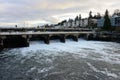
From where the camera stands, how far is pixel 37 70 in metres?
28.3

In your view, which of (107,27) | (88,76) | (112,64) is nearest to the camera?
(88,76)

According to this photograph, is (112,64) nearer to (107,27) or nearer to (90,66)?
(90,66)

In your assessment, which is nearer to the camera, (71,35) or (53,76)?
(53,76)

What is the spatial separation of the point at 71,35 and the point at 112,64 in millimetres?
44005

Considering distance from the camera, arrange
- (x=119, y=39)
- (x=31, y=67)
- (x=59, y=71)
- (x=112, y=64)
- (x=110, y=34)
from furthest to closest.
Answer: (x=110, y=34)
(x=119, y=39)
(x=112, y=64)
(x=31, y=67)
(x=59, y=71)

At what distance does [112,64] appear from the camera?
107 ft

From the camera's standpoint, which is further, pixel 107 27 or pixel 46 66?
pixel 107 27

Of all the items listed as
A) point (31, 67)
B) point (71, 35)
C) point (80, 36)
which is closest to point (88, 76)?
point (31, 67)

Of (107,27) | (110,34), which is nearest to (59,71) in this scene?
(110,34)

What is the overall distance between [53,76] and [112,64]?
12835 millimetres

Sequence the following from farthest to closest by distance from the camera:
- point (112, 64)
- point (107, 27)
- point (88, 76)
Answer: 1. point (107, 27)
2. point (112, 64)
3. point (88, 76)

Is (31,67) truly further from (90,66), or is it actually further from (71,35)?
(71,35)

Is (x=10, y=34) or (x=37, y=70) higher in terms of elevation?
(x=10, y=34)

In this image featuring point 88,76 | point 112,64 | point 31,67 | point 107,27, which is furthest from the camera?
point 107,27
